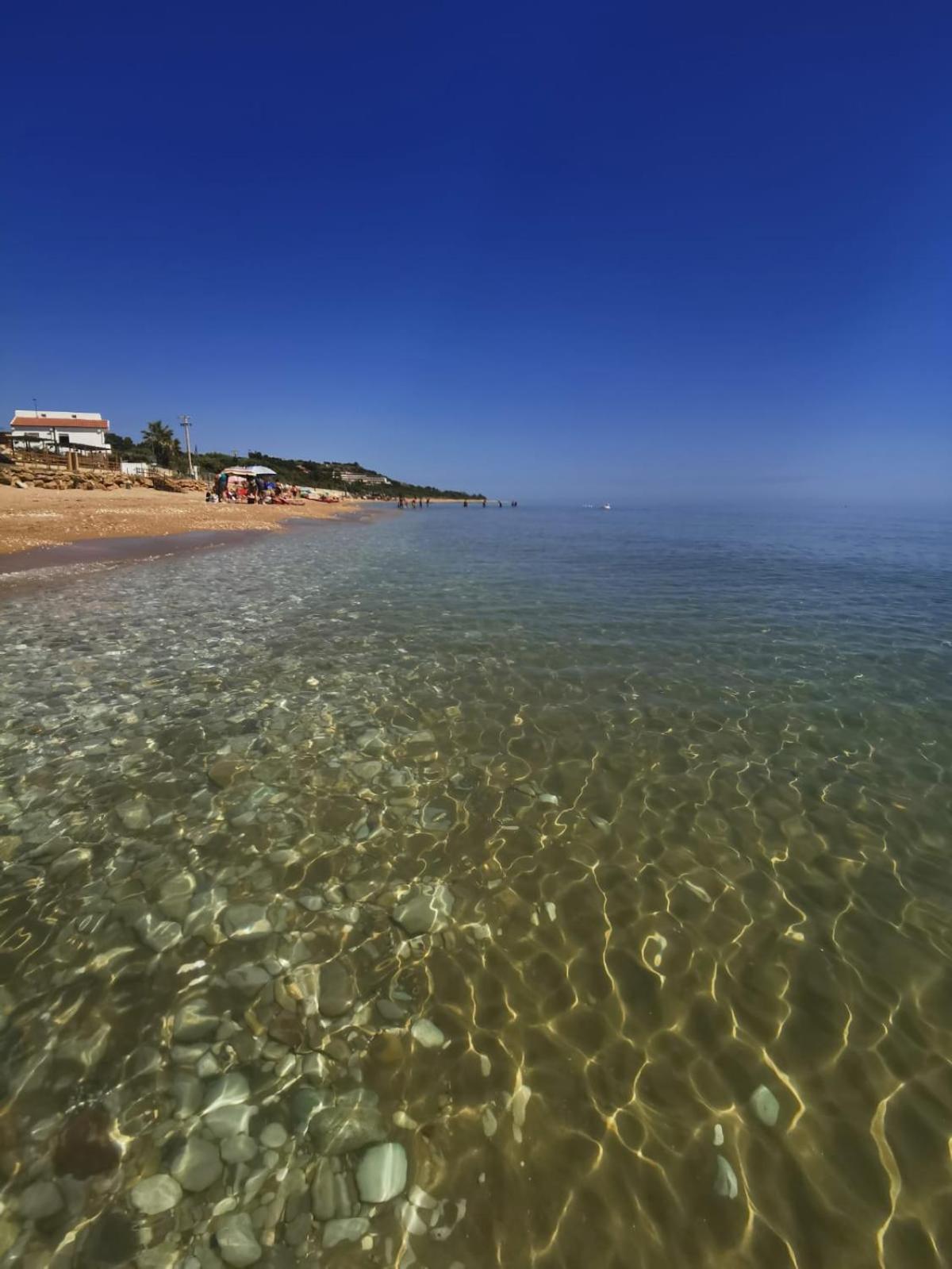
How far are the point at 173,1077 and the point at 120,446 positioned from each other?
398 ft

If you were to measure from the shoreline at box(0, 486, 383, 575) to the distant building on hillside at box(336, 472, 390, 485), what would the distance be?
87125 millimetres

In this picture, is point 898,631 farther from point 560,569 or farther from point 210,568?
point 210,568

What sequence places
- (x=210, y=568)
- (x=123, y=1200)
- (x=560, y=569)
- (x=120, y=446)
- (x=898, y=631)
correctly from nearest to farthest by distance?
(x=123, y=1200), (x=898, y=631), (x=210, y=568), (x=560, y=569), (x=120, y=446)

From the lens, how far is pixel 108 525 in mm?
31703

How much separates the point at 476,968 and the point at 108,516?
40075mm

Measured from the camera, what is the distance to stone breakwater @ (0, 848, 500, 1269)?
2.63 metres

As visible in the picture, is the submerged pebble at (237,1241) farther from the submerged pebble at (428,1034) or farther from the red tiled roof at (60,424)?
the red tiled roof at (60,424)

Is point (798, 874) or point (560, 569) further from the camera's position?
point (560, 569)

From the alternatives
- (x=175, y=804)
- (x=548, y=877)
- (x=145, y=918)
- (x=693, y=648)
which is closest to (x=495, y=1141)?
(x=548, y=877)

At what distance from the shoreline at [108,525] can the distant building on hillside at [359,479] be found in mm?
87125

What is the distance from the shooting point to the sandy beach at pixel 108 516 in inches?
1049

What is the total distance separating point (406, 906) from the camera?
15.5 feet

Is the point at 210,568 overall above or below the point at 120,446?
below

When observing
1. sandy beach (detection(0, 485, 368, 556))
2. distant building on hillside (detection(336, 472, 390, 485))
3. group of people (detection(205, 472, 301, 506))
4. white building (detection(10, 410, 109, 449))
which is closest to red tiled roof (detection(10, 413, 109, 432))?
white building (detection(10, 410, 109, 449))
